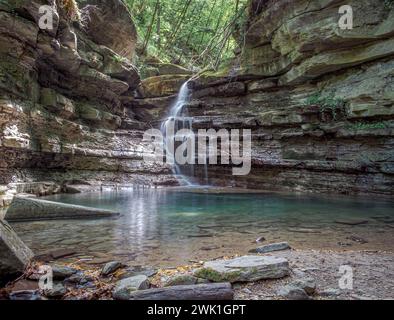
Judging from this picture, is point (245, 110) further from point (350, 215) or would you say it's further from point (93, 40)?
point (350, 215)

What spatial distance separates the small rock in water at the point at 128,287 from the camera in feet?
7.72

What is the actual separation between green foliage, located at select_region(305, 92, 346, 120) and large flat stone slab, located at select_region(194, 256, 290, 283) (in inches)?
457

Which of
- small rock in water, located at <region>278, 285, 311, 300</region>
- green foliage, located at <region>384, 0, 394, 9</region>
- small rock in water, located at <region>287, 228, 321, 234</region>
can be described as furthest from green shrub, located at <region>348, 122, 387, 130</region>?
small rock in water, located at <region>278, 285, 311, 300</region>

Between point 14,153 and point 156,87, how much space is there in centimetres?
1051

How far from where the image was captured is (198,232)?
514 centimetres

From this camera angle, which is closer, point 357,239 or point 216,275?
point 216,275

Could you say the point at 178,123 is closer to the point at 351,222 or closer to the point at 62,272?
the point at 351,222

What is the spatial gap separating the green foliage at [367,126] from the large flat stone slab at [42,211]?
10.4 m

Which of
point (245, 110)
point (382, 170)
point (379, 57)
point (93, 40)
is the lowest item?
point (382, 170)

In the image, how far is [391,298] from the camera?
229 cm

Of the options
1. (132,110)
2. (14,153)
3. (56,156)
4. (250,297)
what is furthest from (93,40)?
(250,297)

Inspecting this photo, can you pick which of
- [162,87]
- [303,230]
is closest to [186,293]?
[303,230]

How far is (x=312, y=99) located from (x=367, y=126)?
3.03m

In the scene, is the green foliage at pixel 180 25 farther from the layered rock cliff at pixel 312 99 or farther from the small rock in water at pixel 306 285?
the small rock in water at pixel 306 285
